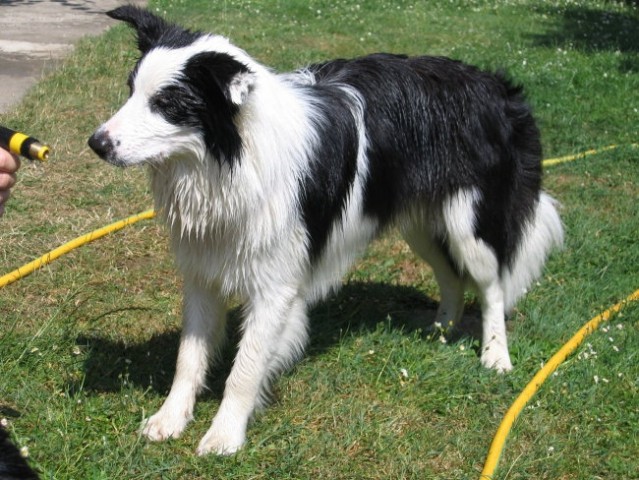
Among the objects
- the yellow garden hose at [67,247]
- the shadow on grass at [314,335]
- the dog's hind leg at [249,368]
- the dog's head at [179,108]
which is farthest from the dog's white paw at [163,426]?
the yellow garden hose at [67,247]

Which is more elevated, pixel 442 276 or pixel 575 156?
pixel 442 276

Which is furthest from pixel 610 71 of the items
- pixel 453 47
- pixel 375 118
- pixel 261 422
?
pixel 261 422

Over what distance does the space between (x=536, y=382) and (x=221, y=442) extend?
1510 mm

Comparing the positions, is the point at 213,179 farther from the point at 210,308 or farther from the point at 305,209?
the point at 210,308

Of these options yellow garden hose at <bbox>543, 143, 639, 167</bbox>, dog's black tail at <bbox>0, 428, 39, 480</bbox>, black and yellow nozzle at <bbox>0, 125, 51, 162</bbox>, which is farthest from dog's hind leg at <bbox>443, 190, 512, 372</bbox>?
yellow garden hose at <bbox>543, 143, 639, 167</bbox>

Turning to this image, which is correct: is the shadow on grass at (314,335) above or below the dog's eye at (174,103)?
below

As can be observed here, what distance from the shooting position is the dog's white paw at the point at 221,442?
3840 millimetres

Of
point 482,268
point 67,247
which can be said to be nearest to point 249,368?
point 482,268

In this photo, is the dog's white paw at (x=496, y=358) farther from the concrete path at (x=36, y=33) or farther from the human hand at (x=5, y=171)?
the concrete path at (x=36, y=33)

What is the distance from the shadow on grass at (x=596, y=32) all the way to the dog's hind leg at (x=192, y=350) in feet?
23.4

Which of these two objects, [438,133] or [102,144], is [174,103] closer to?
[102,144]

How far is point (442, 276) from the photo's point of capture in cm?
494

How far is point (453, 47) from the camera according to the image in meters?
11.0

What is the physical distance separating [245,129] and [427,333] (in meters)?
1.92
